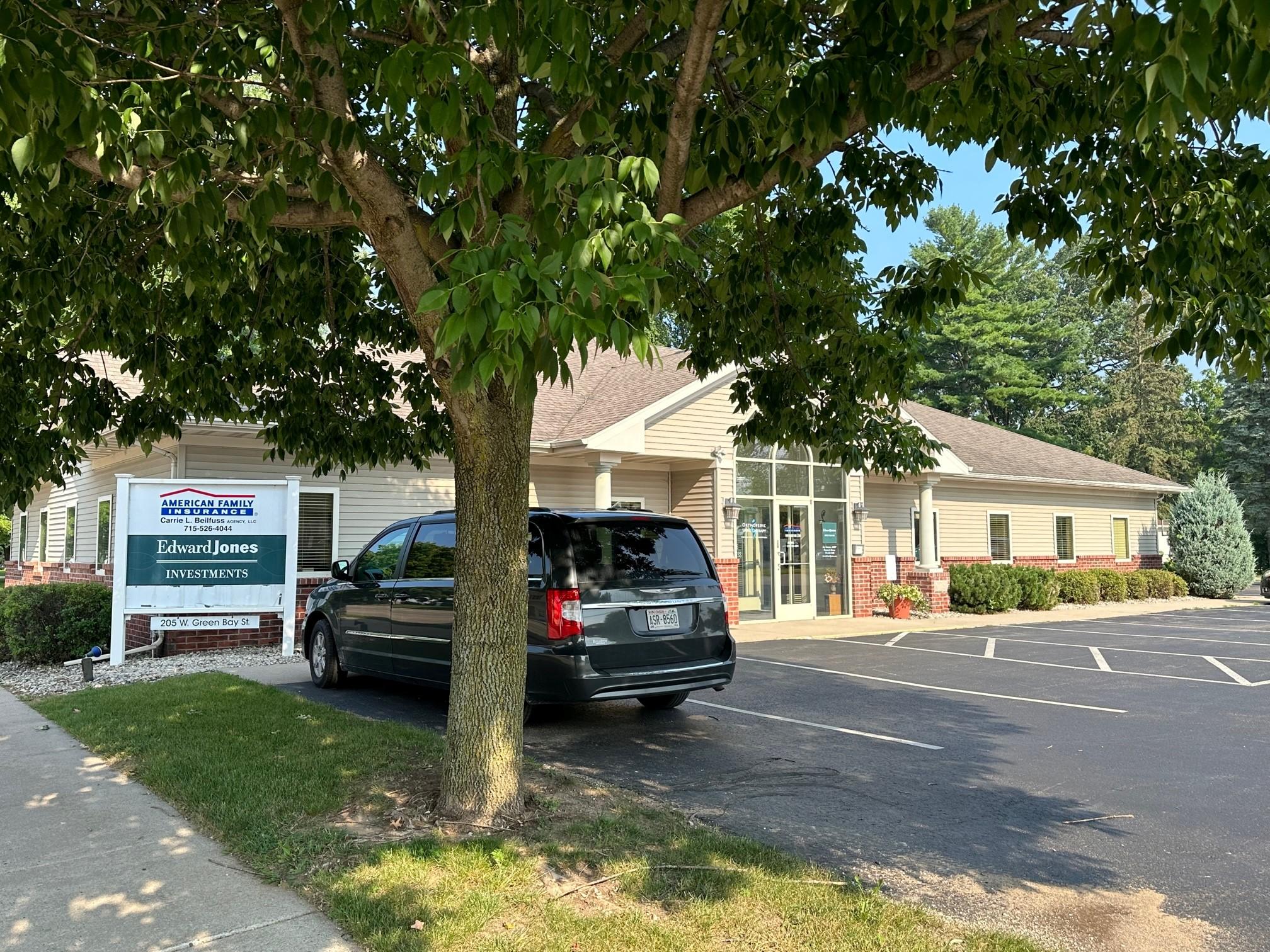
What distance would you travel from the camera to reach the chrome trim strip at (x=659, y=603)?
7.39 meters

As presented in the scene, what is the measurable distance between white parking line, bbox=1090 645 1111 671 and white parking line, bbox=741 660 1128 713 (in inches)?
125

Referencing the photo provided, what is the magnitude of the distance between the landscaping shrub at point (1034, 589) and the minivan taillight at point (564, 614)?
62.9 ft

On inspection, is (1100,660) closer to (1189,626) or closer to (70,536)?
(1189,626)

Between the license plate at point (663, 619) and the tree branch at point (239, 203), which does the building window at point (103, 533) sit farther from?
the tree branch at point (239, 203)

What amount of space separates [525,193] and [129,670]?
34.5ft

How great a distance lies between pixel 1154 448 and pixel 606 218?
51.1 m

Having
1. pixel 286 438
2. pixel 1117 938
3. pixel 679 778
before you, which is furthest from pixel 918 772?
pixel 286 438

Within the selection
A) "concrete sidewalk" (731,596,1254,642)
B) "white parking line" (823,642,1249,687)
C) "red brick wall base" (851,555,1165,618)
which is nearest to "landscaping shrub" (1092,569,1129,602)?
"concrete sidewalk" (731,596,1254,642)

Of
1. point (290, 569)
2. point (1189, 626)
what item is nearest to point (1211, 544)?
point (1189, 626)

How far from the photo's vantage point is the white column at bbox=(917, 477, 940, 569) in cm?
2169

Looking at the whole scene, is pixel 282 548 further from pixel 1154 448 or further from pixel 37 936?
pixel 1154 448

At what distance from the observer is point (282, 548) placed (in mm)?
12711

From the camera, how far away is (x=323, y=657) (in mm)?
10539

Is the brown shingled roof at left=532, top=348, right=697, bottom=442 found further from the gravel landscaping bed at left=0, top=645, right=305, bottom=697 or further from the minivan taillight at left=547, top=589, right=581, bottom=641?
the minivan taillight at left=547, top=589, right=581, bottom=641
